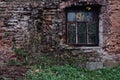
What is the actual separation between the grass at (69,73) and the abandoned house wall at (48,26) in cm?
67

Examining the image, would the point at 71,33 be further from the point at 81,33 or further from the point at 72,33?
the point at 81,33

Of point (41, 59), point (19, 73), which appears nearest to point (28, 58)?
point (41, 59)

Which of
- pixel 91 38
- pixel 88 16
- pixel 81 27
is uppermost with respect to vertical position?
pixel 88 16

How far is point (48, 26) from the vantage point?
9.62 m

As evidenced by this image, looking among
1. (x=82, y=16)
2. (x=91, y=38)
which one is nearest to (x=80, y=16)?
(x=82, y=16)

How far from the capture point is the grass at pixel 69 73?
8.00 meters

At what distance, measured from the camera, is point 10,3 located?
966 cm

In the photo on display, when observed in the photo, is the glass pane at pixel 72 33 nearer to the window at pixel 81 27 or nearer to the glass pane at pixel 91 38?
the window at pixel 81 27

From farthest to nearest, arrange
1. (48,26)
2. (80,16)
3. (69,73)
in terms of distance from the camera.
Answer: (80,16) < (48,26) < (69,73)

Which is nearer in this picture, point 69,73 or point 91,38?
point 69,73

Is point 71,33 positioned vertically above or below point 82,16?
below

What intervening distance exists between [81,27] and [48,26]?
92cm

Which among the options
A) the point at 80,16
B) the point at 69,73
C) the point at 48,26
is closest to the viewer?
the point at 69,73

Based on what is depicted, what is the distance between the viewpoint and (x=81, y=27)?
9852mm
